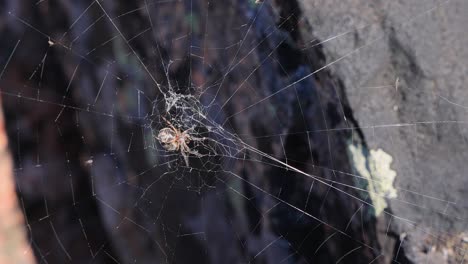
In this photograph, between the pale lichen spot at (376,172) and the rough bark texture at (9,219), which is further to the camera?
the pale lichen spot at (376,172)

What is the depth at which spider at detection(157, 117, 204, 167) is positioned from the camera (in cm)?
104

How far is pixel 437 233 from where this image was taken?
866 millimetres

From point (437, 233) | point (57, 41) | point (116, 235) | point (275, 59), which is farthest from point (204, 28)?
point (437, 233)

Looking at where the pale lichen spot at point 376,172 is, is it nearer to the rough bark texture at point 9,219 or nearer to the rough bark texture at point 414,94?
the rough bark texture at point 414,94

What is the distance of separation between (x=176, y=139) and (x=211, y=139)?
0.31ft

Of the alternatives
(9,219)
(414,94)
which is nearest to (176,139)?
(9,219)

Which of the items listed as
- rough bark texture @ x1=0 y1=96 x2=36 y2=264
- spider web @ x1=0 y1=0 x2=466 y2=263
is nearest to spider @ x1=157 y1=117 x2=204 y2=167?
spider web @ x1=0 y1=0 x2=466 y2=263

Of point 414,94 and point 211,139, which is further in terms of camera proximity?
point 211,139

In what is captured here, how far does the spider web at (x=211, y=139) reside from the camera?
2.81ft

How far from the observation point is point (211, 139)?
1020 mm

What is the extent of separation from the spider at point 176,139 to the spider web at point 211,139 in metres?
0.04

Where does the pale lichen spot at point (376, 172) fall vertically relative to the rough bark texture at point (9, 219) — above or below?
below

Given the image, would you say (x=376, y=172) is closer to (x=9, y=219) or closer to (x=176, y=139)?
(x=176, y=139)

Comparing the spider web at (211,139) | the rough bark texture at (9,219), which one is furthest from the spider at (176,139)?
the rough bark texture at (9,219)
